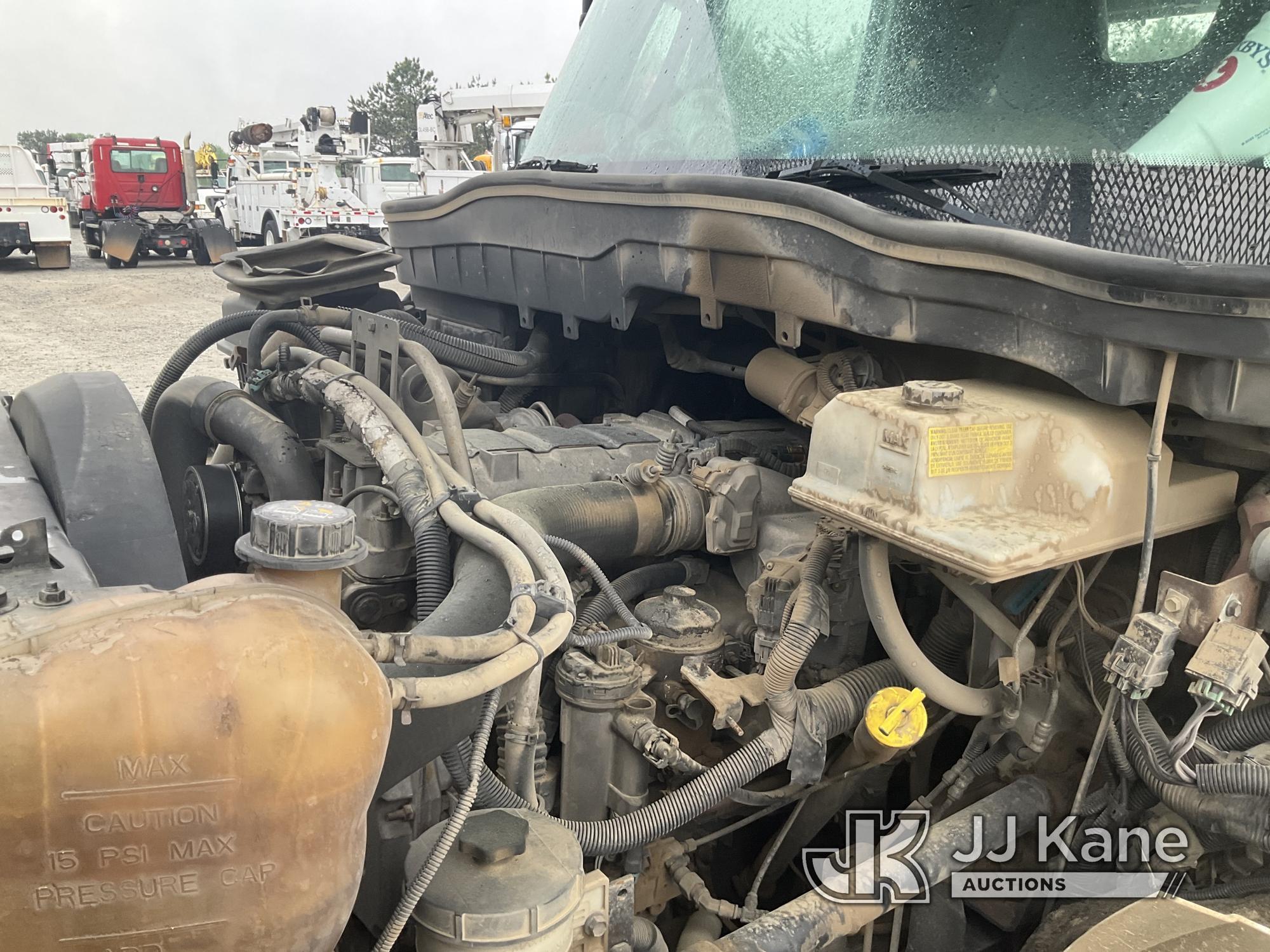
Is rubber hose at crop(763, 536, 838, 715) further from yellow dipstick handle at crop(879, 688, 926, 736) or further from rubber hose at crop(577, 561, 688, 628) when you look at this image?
rubber hose at crop(577, 561, 688, 628)

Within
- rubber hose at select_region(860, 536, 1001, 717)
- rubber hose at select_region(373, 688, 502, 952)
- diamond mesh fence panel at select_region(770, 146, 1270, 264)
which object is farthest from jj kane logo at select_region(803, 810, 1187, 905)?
diamond mesh fence panel at select_region(770, 146, 1270, 264)

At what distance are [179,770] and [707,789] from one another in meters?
1.07

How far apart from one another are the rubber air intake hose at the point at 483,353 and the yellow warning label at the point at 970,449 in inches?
67.2

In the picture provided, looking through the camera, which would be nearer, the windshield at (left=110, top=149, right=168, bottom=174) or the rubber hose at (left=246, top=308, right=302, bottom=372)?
the rubber hose at (left=246, top=308, right=302, bottom=372)

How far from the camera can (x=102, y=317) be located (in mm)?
13969

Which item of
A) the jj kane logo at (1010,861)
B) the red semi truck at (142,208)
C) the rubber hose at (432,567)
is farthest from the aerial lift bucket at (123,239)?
the jj kane logo at (1010,861)

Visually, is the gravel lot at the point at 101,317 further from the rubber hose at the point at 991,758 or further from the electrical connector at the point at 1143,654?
the electrical connector at the point at 1143,654

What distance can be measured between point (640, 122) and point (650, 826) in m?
1.84

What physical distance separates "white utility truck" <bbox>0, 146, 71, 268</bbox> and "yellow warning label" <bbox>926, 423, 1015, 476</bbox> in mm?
21070

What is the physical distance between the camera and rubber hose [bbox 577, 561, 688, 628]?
2104 mm

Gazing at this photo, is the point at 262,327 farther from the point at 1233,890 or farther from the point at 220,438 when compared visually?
the point at 1233,890

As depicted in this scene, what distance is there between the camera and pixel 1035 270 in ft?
5.32

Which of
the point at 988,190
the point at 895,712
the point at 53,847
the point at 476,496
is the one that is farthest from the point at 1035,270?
the point at 53,847

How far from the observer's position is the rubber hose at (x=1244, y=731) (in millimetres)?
1693
